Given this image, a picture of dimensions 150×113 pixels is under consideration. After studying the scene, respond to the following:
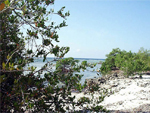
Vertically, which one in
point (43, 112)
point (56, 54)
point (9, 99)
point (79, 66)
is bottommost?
point (43, 112)

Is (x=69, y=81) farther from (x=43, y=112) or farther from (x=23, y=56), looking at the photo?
(x=23, y=56)

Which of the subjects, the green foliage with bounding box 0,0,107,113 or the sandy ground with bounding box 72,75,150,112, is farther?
the sandy ground with bounding box 72,75,150,112

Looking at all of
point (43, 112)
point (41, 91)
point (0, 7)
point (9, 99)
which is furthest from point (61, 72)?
point (0, 7)

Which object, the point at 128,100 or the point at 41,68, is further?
the point at 128,100

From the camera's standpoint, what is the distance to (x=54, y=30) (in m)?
3.93

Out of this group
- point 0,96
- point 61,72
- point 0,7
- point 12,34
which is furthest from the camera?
point 61,72

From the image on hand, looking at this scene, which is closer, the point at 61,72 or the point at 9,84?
the point at 9,84

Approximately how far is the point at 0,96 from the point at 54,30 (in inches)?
76.6

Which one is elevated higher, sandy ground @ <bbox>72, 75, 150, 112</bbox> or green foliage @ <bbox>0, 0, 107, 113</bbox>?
green foliage @ <bbox>0, 0, 107, 113</bbox>

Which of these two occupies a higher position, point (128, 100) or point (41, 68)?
point (41, 68)

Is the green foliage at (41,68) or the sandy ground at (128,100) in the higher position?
the green foliage at (41,68)

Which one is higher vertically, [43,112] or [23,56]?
[23,56]

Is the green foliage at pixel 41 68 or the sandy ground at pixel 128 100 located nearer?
the green foliage at pixel 41 68

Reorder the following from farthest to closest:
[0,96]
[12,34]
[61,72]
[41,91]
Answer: [61,72] < [12,34] < [41,91] < [0,96]
